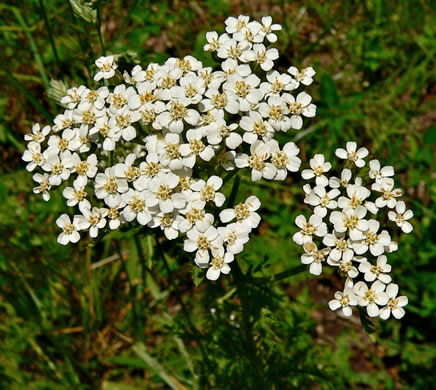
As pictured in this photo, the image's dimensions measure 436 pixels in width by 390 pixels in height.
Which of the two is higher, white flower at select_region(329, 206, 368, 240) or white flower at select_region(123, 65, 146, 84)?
white flower at select_region(123, 65, 146, 84)

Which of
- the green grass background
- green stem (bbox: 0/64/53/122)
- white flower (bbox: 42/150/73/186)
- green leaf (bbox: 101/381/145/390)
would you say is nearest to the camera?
white flower (bbox: 42/150/73/186)

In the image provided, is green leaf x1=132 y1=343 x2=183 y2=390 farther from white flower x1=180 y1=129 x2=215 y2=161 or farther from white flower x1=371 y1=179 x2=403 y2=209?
white flower x1=371 y1=179 x2=403 y2=209

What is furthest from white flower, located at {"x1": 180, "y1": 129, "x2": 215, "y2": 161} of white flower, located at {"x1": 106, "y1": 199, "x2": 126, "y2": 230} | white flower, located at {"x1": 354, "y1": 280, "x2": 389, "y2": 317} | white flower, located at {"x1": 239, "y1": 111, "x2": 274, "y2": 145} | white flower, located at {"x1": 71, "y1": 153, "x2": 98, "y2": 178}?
white flower, located at {"x1": 354, "y1": 280, "x2": 389, "y2": 317}

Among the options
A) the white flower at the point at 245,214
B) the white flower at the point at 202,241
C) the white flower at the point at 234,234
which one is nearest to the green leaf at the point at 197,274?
the white flower at the point at 202,241

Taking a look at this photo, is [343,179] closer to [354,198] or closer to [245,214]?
[354,198]

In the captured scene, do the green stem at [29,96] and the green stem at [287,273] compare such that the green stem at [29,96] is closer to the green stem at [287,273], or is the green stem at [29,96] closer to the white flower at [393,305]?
the green stem at [287,273]

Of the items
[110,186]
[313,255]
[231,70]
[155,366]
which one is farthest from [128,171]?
[155,366]
